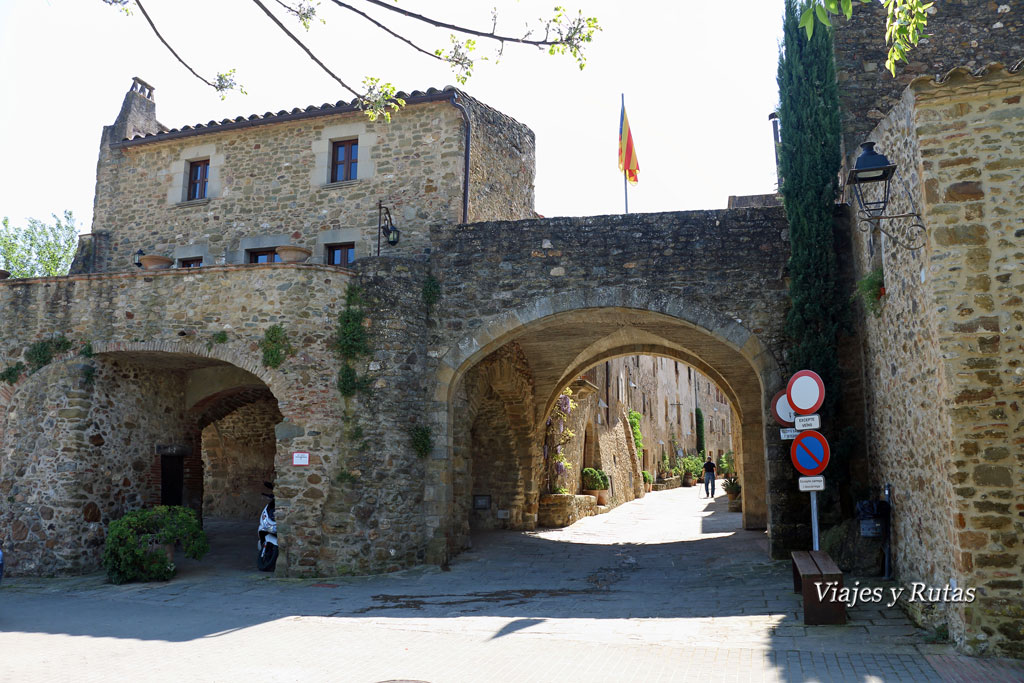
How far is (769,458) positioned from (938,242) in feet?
16.4

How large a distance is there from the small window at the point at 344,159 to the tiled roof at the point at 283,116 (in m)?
0.58

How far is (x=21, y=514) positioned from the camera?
10281 millimetres

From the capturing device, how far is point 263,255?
13750 millimetres

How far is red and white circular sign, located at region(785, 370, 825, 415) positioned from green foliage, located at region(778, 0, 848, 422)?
8.60ft

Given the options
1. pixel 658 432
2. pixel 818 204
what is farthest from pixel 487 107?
pixel 658 432

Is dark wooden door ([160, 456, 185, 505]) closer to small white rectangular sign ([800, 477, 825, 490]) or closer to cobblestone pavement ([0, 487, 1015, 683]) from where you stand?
cobblestone pavement ([0, 487, 1015, 683])

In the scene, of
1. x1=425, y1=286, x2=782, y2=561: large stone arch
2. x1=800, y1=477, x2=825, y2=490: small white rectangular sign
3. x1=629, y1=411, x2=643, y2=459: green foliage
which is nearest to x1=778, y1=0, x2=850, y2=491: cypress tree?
x1=425, y1=286, x2=782, y2=561: large stone arch

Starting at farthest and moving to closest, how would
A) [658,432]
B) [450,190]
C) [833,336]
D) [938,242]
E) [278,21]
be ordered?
1. [658,432]
2. [450,190]
3. [833,336]
4. [938,242]
5. [278,21]

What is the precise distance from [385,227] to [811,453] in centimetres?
779

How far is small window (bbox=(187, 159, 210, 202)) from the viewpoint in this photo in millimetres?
14422

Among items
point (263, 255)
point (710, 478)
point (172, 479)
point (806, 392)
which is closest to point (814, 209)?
point (806, 392)

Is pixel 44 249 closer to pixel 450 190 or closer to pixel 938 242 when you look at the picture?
pixel 450 190

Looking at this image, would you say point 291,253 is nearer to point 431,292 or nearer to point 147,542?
point 431,292

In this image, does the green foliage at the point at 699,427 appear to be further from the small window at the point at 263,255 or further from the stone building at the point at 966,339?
the stone building at the point at 966,339
